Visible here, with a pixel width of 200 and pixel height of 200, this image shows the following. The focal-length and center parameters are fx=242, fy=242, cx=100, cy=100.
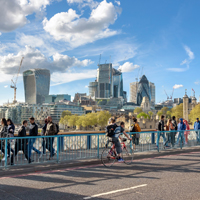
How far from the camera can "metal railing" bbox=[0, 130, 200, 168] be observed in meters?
10.9

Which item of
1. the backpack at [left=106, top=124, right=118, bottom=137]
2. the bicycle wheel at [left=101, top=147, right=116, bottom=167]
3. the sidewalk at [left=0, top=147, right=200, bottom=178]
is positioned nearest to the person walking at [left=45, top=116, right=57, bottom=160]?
the sidewalk at [left=0, top=147, right=200, bottom=178]

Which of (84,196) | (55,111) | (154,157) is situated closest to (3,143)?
(84,196)

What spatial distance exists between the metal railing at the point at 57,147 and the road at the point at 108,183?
1.33 m

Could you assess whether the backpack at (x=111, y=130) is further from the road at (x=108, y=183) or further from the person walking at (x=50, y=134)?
the person walking at (x=50, y=134)

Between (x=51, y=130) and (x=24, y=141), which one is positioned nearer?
(x=24, y=141)

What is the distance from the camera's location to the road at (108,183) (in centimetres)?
705

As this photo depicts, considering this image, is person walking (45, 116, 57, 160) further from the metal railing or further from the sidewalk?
the sidewalk

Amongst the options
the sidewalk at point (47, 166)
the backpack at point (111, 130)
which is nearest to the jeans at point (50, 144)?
the sidewalk at point (47, 166)

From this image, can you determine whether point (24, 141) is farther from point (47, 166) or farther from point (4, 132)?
point (47, 166)

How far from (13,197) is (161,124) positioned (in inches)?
501

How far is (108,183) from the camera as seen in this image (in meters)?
8.42

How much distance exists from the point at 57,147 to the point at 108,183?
12.8 ft

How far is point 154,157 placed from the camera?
1455 cm

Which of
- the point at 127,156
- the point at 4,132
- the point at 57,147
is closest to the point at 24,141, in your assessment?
the point at 4,132
